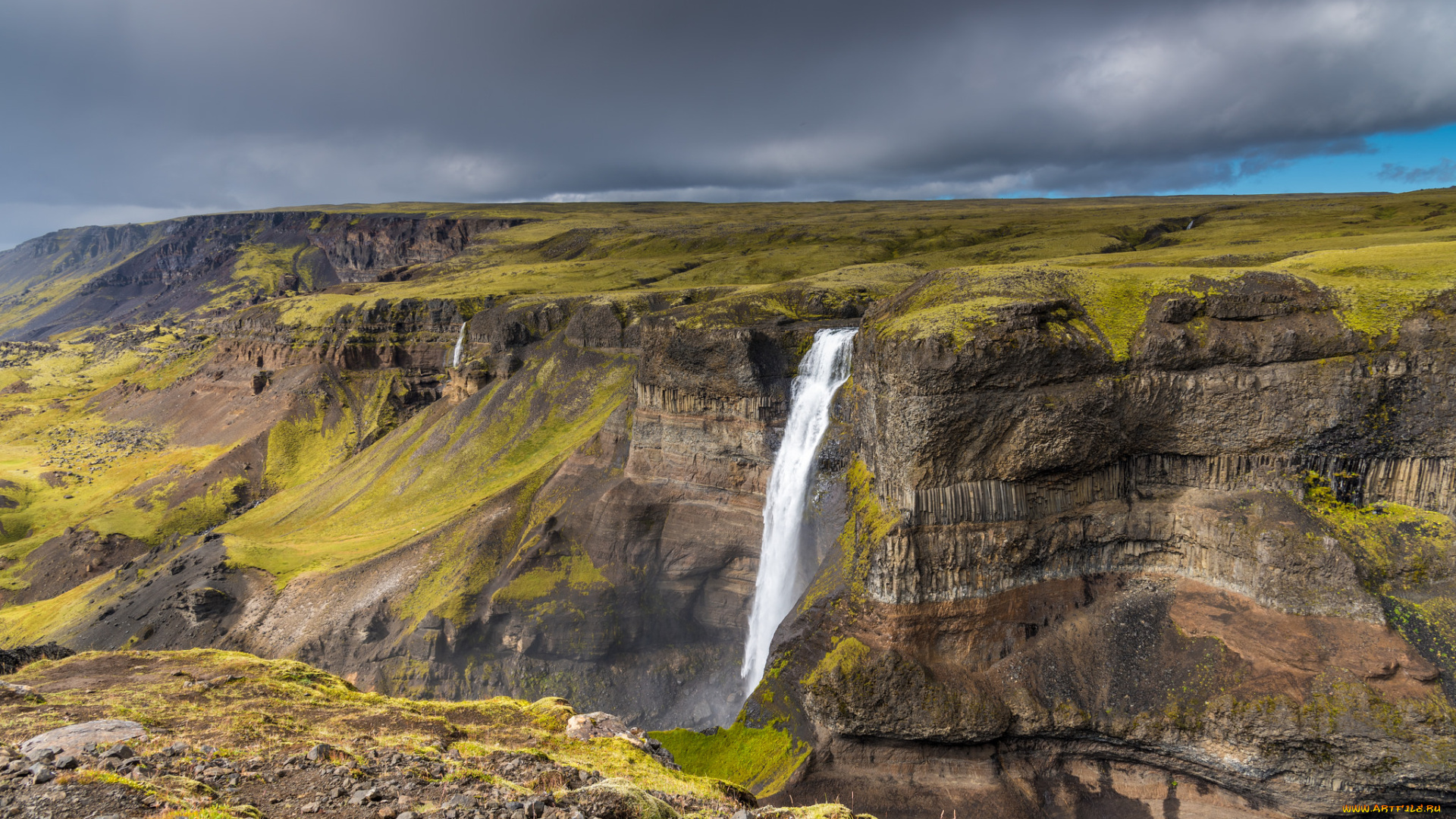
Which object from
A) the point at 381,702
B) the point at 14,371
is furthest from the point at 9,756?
the point at 14,371

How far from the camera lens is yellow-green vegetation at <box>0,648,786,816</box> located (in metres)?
13.1

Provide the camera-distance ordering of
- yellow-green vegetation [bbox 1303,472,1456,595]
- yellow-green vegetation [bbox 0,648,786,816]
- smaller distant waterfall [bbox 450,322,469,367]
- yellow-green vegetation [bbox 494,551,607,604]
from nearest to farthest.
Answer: yellow-green vegetation [bbox 0,648,786,816], yellow-green vegetation [bbox 1303,472,1456,595], yellow-green vegetation [bbox 494,551,607,604], smaller distant waterfall [bbox 450,322,469,367]

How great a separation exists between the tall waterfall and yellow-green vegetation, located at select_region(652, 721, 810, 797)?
24.4ft

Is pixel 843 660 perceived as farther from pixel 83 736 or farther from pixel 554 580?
pixel 554 580

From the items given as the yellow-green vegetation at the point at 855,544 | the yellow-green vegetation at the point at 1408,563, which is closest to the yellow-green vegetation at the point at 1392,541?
the yellow-green vegetation at the point at 1408,563

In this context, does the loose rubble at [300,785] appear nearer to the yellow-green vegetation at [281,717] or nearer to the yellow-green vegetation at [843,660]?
the yellow-green vegetation at [281,717]

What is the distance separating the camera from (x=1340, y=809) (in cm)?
1922

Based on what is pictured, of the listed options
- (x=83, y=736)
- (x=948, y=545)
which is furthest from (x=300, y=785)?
(x=948, y=545)

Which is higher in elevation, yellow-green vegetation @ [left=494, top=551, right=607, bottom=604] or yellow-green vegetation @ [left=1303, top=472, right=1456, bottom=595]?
yellow-green vegetation @ [left=1303, top=472, right=1456, bottom=595]

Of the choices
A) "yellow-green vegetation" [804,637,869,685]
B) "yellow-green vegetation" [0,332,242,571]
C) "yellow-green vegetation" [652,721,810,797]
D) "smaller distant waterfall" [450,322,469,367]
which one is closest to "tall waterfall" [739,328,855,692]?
"yellow-green vegetation" [652,721,810,797]

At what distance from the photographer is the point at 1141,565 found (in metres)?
24.4

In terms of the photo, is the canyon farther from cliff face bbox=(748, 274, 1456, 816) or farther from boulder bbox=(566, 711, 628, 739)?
boulder bbox=(566, 711, 628, 739)

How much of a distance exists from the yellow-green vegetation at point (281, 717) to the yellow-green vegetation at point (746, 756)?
27.5 feet

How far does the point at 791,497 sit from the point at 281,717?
24.0m
